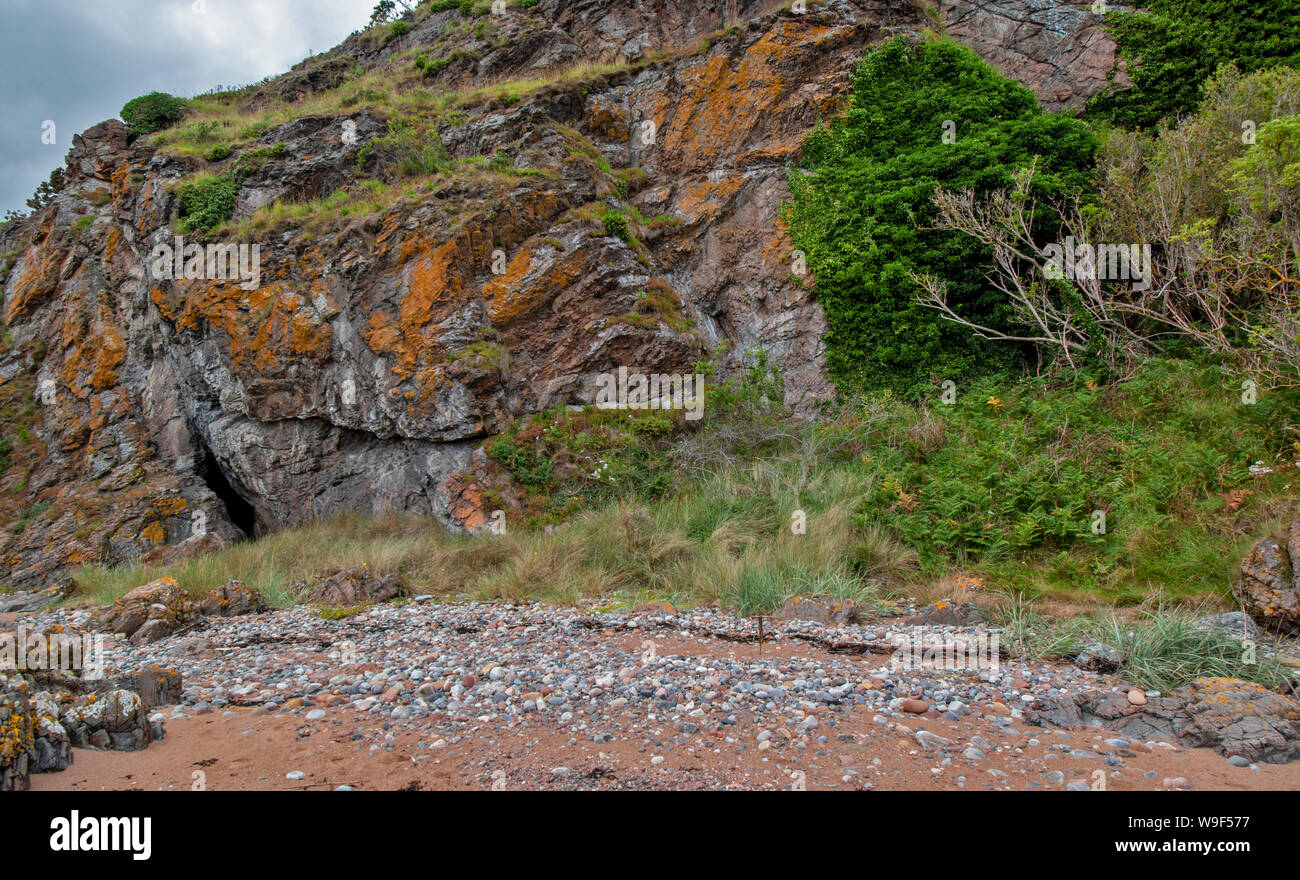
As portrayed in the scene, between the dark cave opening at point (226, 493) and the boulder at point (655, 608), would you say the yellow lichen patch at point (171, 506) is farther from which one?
the boulder at point (655, 608)

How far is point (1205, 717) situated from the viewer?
141 inches

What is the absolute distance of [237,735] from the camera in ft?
12.4

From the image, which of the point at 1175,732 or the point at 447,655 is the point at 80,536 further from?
the point at 1175,732

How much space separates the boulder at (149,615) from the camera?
700 cm

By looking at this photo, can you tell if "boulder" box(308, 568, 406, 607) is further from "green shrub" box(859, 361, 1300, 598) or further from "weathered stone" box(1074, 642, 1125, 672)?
"weathered stone" box(1074, 642, 1125, 672)

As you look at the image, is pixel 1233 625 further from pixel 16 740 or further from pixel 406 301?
pixel 406 301

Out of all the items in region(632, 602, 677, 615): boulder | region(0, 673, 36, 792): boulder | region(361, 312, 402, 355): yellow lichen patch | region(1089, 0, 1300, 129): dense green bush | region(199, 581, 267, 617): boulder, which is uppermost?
region(1089, 0, 1300, 129): dense green bush

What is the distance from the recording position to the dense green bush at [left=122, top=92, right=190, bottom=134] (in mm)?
18891

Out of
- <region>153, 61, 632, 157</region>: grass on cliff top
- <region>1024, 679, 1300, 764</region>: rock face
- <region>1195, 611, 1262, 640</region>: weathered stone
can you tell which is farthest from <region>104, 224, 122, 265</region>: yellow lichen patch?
<region>1195, 611, 1262, 640</region>: weathered stone

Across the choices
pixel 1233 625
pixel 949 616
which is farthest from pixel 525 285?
pixel 1233 625

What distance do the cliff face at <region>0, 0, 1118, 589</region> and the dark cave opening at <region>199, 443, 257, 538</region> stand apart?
0.05 metres

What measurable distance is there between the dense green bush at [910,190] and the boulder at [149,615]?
10.5m

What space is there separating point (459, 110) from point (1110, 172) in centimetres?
1400

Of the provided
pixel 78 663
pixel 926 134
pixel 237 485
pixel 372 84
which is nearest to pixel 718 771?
pixel 78 663
